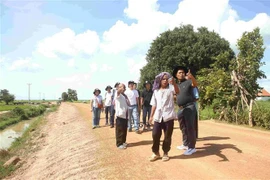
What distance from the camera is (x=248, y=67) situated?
560 inches

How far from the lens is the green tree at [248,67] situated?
45.2 feet

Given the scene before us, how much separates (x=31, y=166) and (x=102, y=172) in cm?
502

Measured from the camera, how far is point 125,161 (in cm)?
687

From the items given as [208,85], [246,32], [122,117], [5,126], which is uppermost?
[246,32]

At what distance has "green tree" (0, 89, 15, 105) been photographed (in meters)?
89.1

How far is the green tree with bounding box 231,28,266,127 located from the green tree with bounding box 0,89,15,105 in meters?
86.9

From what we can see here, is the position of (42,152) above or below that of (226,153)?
below

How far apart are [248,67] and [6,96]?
88.6 meters

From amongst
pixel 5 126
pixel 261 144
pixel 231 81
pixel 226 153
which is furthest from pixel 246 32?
pixel 5 126

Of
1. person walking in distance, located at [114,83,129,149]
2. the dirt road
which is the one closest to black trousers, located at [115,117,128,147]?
person walking in distance, located at [114,83,129,149]

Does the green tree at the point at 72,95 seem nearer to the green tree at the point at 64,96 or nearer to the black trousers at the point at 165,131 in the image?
the green tree at the point at 64,96

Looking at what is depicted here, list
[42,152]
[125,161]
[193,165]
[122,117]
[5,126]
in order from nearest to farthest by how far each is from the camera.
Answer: [193,165], [125,161], [122,117], [42,152], [5,126]

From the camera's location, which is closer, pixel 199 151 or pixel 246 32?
pixel 199 151

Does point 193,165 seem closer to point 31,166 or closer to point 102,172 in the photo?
point 102,172
